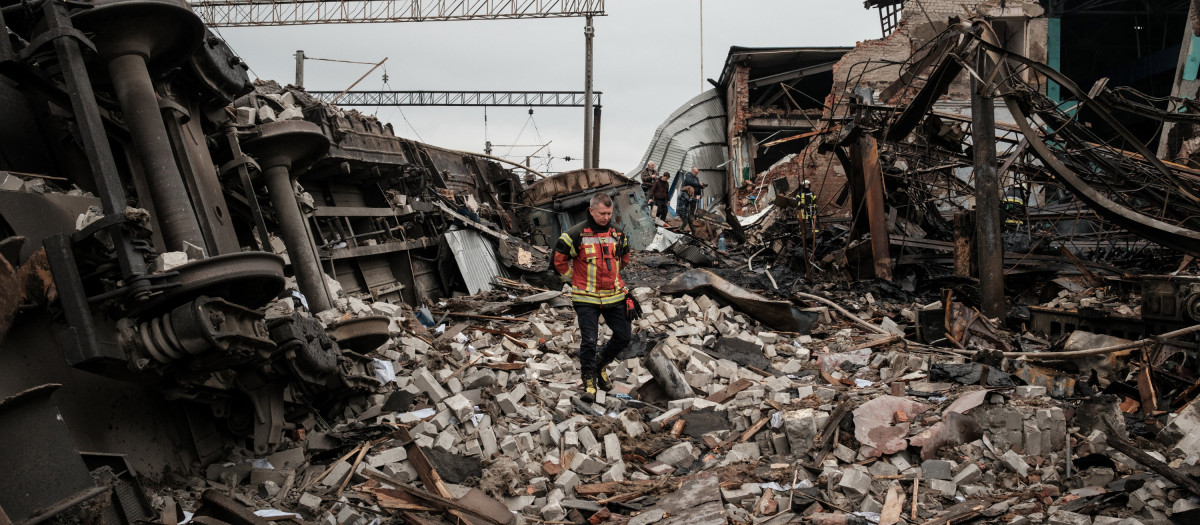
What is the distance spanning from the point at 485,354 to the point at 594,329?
1.84 m

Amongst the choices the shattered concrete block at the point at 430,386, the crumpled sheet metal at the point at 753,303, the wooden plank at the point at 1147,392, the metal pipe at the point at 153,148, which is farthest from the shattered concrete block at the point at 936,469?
the metal pipe at the point at 153,148

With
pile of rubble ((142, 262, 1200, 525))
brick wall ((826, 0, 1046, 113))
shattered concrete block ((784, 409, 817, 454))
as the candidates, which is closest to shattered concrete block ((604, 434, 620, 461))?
pile of rubble ((142, 262, 1200, 525))

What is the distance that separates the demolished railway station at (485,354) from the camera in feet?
11.9

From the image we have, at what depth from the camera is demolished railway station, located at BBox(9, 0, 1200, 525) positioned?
362cm

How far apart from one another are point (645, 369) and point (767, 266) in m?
6.70

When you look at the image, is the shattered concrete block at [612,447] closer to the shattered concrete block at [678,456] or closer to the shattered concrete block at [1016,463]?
the shattered concrete block at [678,456]

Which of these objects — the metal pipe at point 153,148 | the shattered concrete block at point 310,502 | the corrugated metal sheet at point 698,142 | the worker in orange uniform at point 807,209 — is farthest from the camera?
the corrugated metal sheet at point 698,142

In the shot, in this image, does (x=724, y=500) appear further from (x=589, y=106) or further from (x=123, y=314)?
(x=589, y=106)

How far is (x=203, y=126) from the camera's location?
5.96 m

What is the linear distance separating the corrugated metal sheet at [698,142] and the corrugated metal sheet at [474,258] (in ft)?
46.5

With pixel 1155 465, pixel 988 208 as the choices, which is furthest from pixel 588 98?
pixel 1155 465

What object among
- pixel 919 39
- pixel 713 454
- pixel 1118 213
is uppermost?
pixel 919 39

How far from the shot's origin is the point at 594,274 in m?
5.71

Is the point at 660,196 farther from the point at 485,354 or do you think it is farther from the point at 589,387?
the point at 589,387
